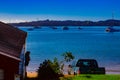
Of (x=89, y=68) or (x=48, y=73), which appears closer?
(x=48, y=73)

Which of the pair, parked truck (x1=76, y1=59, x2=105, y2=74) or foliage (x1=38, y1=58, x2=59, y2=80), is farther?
parked truck (x1=76, y1=59, x2=105, y2=74)

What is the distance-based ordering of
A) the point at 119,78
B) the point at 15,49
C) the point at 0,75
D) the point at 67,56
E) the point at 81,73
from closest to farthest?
1. the point at 0,75
2. the point at 15,49
3. the point at 119,78
4. the point at 81,73
5. the point at 67,56

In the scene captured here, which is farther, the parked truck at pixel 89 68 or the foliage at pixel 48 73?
the parked truck at pixel 89 68

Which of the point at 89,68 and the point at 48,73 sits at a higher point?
the point at 48,73

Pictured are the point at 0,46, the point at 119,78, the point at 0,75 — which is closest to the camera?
the point at 0,75

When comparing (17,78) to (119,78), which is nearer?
(17,78)

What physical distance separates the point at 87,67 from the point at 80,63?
1.41 m

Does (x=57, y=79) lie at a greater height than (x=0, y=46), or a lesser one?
lesser

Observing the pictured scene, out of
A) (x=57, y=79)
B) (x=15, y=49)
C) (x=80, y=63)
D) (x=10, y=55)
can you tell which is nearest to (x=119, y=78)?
(x=57, y=79)

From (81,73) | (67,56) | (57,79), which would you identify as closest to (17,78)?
(57,79)

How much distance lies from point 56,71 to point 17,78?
16.4 m

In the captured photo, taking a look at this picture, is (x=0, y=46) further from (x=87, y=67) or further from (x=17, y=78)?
(x=87, y=67)

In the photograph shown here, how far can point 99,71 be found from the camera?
37.9 metres

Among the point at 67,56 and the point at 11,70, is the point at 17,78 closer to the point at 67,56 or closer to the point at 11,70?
the point at 11,70
